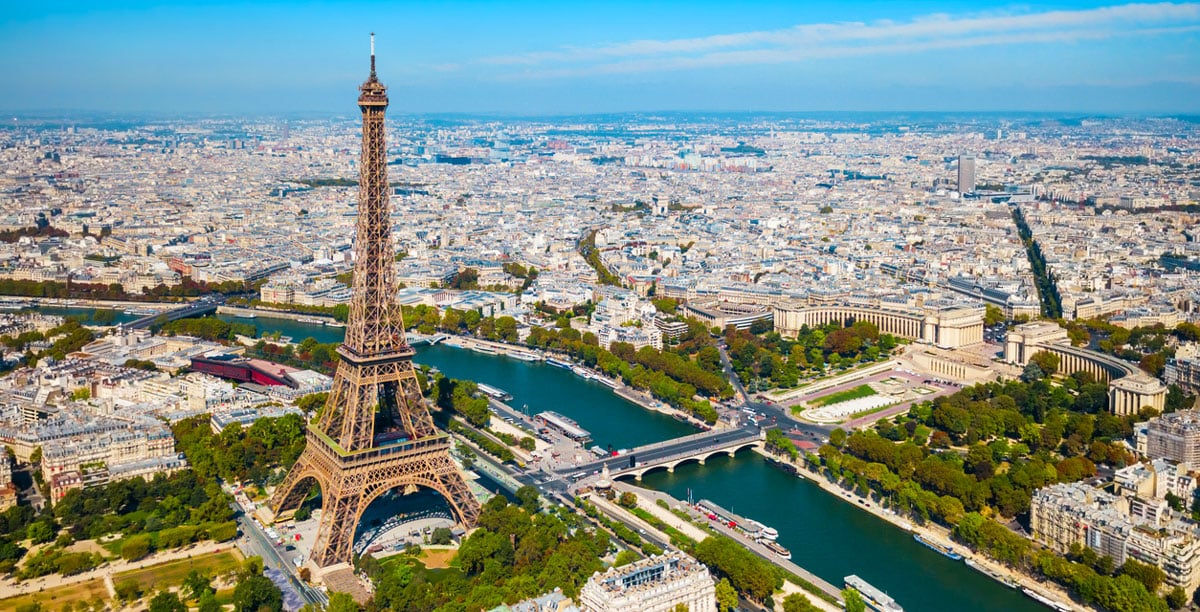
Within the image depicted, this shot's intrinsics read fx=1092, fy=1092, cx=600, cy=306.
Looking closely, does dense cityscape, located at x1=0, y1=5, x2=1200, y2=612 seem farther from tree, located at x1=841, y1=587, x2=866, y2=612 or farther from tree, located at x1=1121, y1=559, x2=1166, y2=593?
tree, located at x1=841, y1=587, x2=866, y2=612

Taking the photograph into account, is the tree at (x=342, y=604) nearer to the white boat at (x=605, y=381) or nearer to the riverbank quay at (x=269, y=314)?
the white boat at (x=605, y=381)

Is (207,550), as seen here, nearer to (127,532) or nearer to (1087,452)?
(127,532)

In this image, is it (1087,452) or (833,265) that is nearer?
(1087,452)

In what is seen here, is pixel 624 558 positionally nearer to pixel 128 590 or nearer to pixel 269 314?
pixel 128 590

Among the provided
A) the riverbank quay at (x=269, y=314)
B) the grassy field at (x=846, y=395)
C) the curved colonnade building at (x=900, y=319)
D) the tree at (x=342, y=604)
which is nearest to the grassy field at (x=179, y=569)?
the tree at (x=342, y=604)

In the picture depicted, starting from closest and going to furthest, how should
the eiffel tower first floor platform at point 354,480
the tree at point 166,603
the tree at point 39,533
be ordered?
1. the tree at point 166,603
2. the eiffel tower first floor platform at point 354,480
3. the tree at point 39,533

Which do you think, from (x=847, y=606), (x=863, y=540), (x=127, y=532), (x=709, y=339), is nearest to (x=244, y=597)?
(x=127, y=532)

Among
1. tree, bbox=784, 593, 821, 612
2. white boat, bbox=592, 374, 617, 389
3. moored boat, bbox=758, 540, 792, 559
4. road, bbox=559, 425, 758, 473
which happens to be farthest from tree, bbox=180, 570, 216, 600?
white boat, bbox=592, 374, 617, 389

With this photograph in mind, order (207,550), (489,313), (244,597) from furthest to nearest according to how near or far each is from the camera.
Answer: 1. (489,313)
2. (207,550)
3. (244,597)
